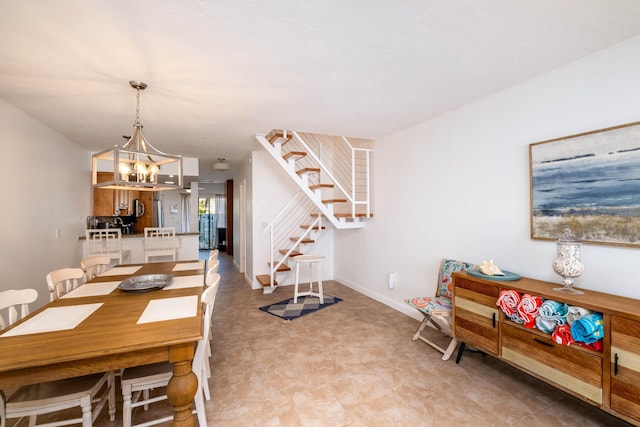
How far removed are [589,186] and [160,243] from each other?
5.29 meters

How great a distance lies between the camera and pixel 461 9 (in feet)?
5.13

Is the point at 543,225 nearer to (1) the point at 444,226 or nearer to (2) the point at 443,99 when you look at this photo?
(1) the point at 444,226

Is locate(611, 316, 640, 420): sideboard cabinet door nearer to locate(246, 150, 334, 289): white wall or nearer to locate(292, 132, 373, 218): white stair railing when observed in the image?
locate(292, 132, 373, 218): white stair railing

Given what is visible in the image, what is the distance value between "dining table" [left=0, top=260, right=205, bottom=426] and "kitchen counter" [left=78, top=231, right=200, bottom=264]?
3059mm

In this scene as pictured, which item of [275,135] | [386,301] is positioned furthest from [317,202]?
[386,301]

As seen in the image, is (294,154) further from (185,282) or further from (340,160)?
(185,282)

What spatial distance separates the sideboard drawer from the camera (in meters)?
1.66

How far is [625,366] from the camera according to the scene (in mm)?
1529

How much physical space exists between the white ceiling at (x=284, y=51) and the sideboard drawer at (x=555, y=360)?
6.51ft

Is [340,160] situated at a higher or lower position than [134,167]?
higher

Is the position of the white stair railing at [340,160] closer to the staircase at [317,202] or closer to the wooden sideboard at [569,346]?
the staircase at [317,202]

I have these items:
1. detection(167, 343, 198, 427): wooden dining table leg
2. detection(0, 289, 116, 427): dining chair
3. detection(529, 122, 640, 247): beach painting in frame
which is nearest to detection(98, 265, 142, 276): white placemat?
detection(0, 289, 116, 427): dining chair

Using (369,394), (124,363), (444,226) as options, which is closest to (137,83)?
(124,363)

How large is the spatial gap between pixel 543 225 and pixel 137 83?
3.54m
